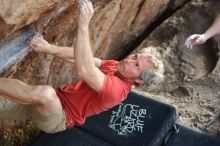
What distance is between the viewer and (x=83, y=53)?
3057 mm

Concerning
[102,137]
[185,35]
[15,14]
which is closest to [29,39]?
[15,14]

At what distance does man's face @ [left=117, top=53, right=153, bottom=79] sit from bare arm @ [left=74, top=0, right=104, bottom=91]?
33cm

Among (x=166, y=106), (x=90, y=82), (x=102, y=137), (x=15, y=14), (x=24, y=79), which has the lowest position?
(x=102, y=137)

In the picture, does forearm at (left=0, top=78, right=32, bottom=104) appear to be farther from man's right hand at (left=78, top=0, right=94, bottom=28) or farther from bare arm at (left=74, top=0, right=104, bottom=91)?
man's right hand at (left=78, top=0, right=94, bottom=28)

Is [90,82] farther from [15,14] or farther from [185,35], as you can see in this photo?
[185,35]

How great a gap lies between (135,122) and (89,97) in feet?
5.01

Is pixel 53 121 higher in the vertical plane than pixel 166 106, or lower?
higher

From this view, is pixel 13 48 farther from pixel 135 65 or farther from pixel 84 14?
pixel 135 65

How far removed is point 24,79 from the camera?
4.42 metres

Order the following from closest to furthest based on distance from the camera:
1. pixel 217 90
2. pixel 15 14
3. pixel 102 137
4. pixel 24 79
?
1. pixel 15 14
2. pixel 24 79
3. pixel 102 137
4. pixel 217 90

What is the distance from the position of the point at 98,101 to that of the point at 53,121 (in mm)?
381

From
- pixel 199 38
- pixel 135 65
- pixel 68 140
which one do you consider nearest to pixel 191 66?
pixel 199 38

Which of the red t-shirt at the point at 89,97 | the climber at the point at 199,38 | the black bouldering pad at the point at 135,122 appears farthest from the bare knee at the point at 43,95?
the black bouldering pad at the point at 135,122

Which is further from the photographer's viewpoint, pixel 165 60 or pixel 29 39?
pixel 165 60
